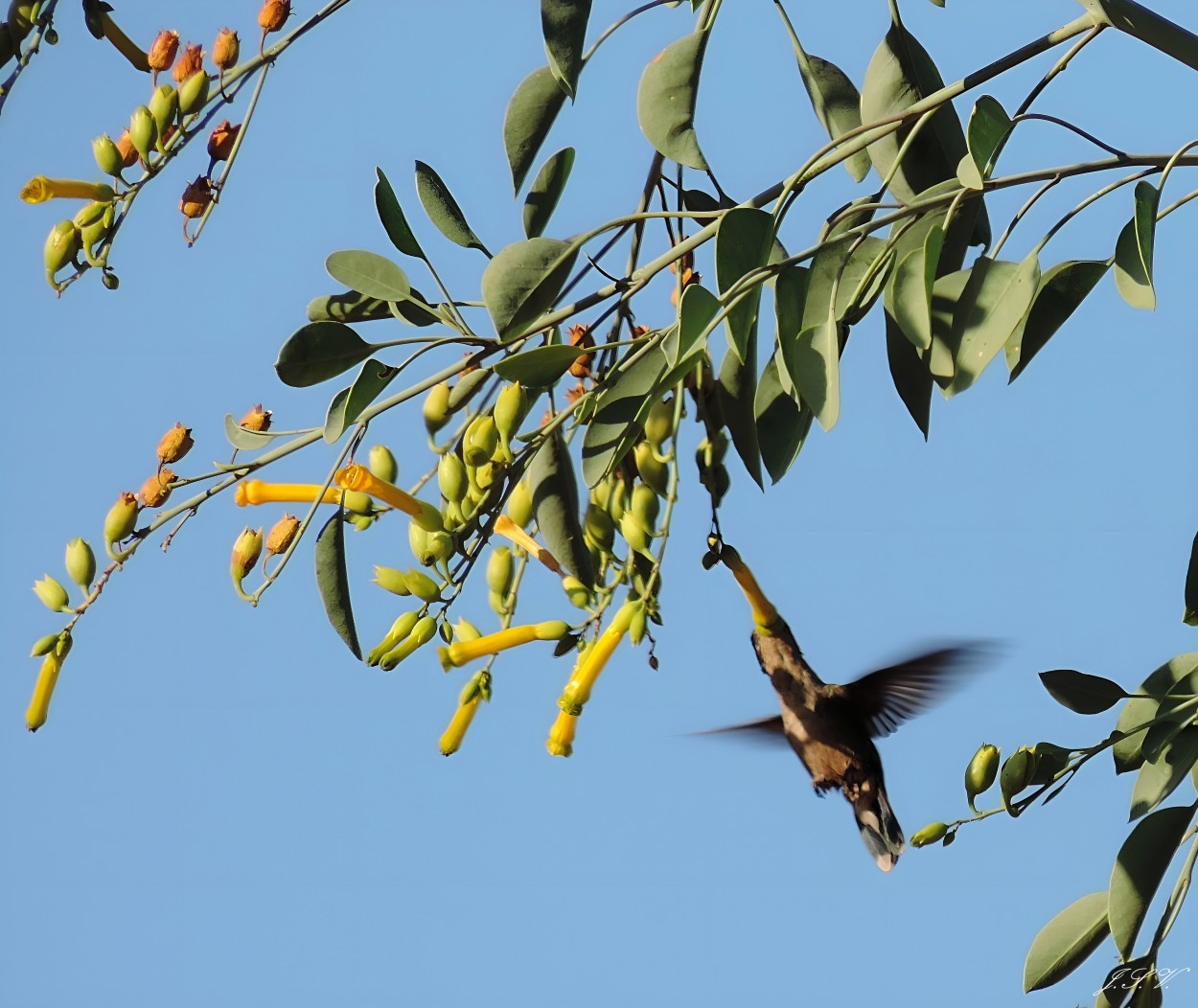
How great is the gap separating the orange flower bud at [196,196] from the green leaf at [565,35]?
1.51 ft

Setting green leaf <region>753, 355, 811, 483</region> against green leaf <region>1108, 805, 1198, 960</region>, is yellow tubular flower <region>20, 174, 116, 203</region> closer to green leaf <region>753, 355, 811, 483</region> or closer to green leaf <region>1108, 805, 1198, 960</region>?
green leaf <region>753, 355, 811, 483</region>

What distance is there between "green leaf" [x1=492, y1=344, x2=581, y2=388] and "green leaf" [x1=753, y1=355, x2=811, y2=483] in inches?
9.1

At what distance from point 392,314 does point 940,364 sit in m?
0.53

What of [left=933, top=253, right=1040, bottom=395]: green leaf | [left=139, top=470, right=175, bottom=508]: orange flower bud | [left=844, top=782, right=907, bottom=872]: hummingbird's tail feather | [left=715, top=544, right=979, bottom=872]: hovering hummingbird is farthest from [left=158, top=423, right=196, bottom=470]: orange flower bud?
[left=844, top=782, right=907, bottom=872]: hummingbird's tail feather

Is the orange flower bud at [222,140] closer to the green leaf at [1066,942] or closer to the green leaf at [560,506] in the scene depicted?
the green leaf at [560,506]

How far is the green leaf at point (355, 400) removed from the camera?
1380mm

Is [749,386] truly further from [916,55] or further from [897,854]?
[897,854]

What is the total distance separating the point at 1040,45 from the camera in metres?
1.35

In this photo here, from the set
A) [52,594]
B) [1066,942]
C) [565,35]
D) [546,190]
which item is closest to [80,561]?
[52,594]

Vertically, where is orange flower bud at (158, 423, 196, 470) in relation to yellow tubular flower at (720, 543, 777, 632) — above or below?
above

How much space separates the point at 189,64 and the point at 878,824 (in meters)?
1.73

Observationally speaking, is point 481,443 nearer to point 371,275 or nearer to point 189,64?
point 371,275

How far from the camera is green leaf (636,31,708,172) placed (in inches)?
61.7

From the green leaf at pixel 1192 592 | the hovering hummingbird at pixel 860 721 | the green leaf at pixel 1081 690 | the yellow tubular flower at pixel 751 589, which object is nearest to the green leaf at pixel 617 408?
the yellow tubular flower at pixel 751 589
